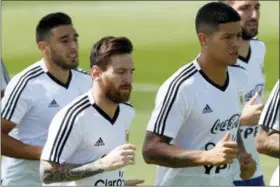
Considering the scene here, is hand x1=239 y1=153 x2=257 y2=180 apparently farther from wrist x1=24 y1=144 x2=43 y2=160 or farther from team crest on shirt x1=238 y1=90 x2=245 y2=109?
wrist x1=24 y1=144 x2=43 y2=160

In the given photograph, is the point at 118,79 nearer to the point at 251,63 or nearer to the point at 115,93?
the point at 115,93

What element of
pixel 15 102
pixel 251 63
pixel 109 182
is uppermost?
pixel 251 63

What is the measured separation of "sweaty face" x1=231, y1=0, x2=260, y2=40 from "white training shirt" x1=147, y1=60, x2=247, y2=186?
1864mm

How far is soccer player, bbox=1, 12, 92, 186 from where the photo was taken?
7.89 m

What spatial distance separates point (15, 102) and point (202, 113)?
145 centimetres

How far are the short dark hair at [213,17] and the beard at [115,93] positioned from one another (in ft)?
2.73

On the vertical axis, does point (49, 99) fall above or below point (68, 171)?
above

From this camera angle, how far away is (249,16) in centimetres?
941

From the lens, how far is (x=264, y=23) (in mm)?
19266

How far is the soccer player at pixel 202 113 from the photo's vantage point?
274 inches

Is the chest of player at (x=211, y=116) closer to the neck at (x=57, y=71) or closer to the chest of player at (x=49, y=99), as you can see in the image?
the chest of player at (x=49, y=99)

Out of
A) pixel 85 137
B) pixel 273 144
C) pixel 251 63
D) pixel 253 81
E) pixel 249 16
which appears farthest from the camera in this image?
pixel 249 16

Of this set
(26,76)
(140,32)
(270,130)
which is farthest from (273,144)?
(140,32)

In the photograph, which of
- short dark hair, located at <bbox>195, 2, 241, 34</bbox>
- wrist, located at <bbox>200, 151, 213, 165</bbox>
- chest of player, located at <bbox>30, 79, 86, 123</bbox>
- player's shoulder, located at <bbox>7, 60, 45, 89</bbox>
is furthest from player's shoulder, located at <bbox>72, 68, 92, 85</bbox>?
wrist, located at <bbox>200, 151, 213, 165</bbox>
